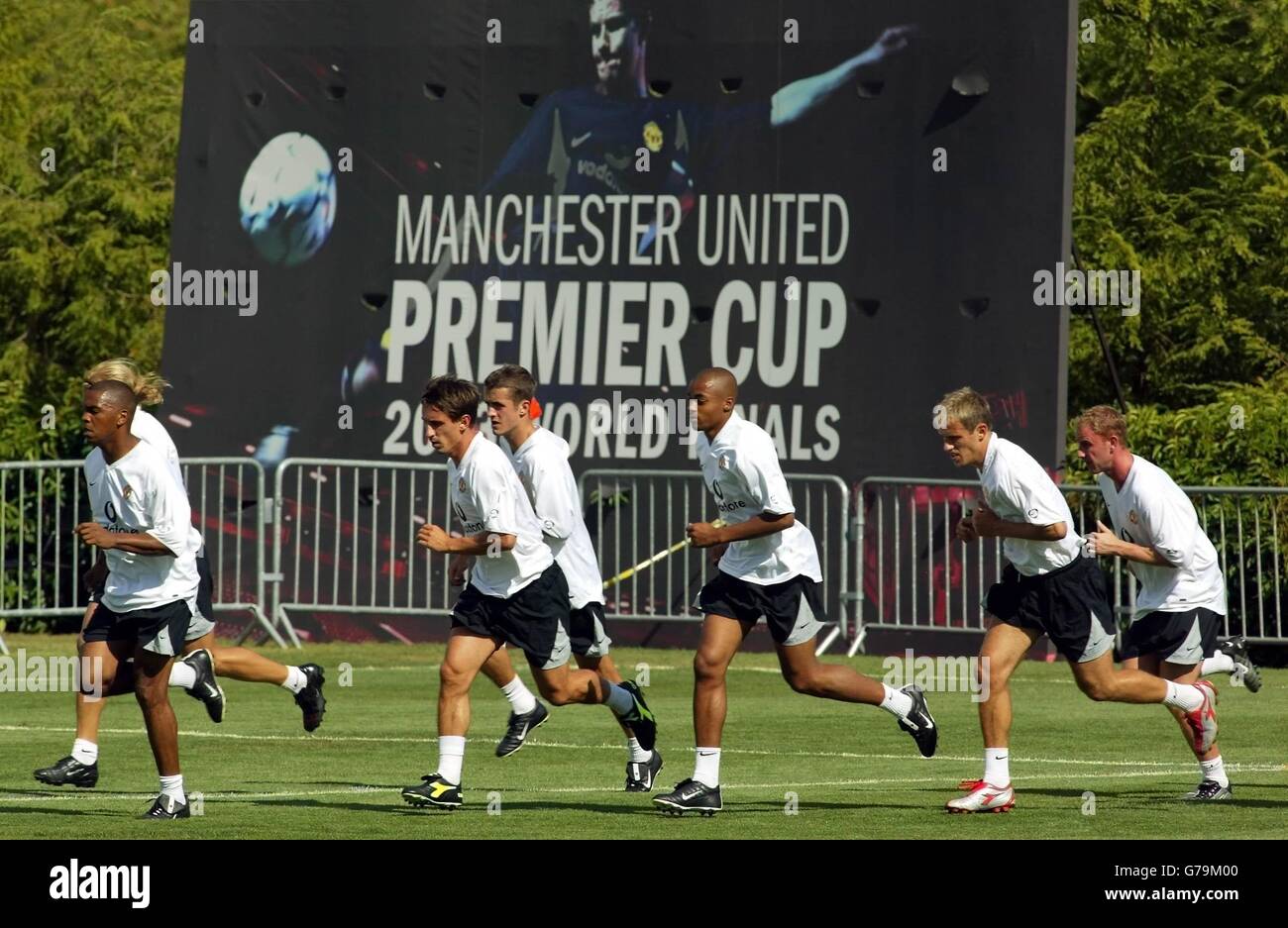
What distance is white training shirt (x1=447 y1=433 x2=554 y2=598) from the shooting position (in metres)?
11.9

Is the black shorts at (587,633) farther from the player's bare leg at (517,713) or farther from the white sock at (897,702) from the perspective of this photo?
the white sock at (897,702)

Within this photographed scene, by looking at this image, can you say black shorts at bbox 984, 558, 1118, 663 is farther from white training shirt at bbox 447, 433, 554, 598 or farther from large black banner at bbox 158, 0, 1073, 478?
large black banner at bbox 158, 0, 1073, 478

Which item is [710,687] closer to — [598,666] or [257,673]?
[598,666]

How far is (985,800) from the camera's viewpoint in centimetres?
1170

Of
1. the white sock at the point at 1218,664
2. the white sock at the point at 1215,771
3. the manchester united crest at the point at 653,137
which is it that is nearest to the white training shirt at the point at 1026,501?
the white sock at the point at 1215,771

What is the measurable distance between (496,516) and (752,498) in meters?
1.20

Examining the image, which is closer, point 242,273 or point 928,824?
point 928,824

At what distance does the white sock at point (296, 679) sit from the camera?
45.2 ft

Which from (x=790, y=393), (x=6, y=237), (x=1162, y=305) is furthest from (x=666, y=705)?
(x=6, y=237)

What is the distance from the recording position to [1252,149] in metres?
28.2

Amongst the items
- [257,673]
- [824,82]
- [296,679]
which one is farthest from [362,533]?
[296,679]
